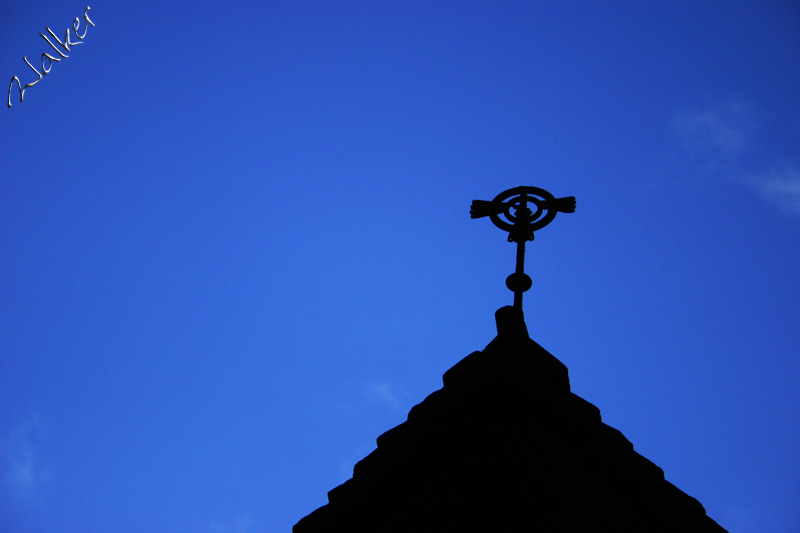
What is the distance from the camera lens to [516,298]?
5688mm

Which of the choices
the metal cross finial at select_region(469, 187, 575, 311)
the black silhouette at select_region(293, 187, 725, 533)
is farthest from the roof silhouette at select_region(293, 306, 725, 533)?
the metal cross finial at select_region(469, 187, 575, 311)

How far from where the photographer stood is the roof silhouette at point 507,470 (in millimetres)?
4055

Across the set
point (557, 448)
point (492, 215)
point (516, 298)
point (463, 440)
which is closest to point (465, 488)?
point (463, 440)

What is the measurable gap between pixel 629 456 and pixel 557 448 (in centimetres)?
44

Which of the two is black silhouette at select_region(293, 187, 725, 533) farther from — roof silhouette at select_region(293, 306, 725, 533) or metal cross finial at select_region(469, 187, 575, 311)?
metal cross finial at select_region(469, 187, 575, 311)

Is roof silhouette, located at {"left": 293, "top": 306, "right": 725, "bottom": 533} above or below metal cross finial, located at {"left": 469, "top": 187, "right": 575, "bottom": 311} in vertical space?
below

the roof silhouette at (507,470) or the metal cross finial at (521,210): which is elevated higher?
the metal cross finial at (521,210)

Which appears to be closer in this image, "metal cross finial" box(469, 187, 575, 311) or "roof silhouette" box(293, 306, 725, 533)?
"roof silhouette" box(293, 306, 725, 533)

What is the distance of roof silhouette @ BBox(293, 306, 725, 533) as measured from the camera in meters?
4.05

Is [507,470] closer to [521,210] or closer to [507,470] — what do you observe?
[507,470]

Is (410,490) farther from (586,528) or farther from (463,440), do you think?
(586,528)

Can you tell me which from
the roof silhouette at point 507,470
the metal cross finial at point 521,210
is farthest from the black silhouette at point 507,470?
the metal cross finial at point 521,210

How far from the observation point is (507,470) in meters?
4.29

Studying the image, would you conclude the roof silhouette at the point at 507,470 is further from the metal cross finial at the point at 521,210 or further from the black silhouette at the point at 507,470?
the metal cross finial at the point at 521,210
